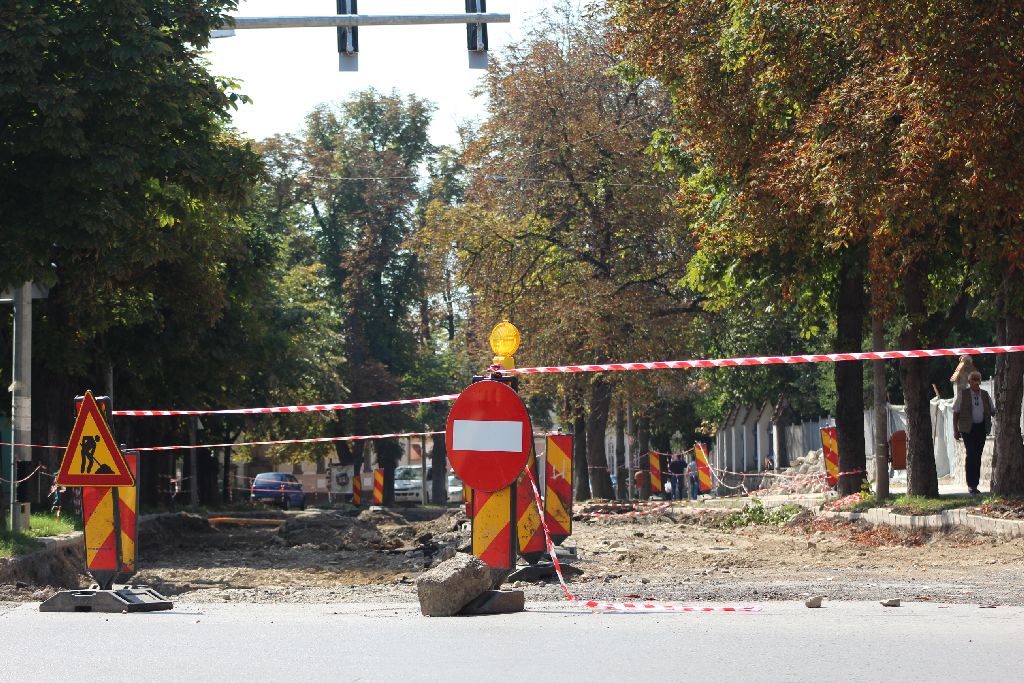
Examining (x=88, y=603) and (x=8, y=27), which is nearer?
(x=88, y=603)

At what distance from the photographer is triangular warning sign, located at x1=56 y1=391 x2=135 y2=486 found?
11.5 metres

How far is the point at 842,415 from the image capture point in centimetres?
2612

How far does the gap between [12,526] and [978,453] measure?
1423 cm

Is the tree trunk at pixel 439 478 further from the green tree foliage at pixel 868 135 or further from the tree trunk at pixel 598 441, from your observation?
the green tree foliage at pixel 868 135

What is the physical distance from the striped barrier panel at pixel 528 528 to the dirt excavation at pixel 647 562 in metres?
0.32

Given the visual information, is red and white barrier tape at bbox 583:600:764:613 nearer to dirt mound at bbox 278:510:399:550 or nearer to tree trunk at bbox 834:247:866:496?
dirt mound at bbox 278:510:399:550

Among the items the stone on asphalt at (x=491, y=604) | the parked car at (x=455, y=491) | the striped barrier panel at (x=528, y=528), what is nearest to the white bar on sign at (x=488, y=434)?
the stone on asphalt at (x=491, y=604)

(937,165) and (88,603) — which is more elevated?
(937,165)

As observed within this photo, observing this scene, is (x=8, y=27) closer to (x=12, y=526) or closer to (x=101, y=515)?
(x=12, y=526)

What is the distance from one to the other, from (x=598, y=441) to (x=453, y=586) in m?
31.1

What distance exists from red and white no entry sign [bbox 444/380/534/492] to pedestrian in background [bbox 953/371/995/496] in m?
13.5

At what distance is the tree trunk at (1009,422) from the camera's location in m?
20.2

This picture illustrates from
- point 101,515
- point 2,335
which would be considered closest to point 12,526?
point 101,515

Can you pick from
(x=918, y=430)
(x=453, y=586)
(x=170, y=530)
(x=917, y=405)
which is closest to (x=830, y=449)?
(x=918, y=430)
